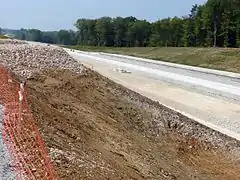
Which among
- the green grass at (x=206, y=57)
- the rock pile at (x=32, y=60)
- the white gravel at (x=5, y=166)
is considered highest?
the rock pile at (x=32, y=60)

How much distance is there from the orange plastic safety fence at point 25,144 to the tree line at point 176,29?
197 feet

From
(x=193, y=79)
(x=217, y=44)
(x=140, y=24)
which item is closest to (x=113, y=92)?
(x=193, y=79)

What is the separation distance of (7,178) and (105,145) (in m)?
5.25

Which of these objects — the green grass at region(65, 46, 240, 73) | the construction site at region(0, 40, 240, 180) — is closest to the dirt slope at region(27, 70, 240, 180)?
the construction site at region(0, 40, 240, 180)

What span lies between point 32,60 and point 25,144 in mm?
15222

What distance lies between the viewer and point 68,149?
31.3 ft

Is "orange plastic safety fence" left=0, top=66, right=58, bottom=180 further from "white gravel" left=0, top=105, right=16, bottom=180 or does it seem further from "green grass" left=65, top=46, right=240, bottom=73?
"green grass" left=65, top=46, right=240, bottom=73

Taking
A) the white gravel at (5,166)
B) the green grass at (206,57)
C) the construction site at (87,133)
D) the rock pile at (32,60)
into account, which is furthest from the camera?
the green grass at (206,57)

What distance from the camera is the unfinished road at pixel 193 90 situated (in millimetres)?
21906

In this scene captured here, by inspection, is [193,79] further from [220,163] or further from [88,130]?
[88,130]

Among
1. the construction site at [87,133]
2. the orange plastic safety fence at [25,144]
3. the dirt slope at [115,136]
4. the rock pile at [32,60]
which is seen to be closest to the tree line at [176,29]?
the rock pile at [32,60]

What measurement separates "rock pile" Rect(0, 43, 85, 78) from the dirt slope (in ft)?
2.84

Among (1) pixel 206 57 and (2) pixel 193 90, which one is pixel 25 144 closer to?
(2) pixel 193 90

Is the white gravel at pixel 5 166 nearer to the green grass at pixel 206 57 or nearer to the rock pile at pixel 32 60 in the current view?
the rock pile at pixel 32 60
